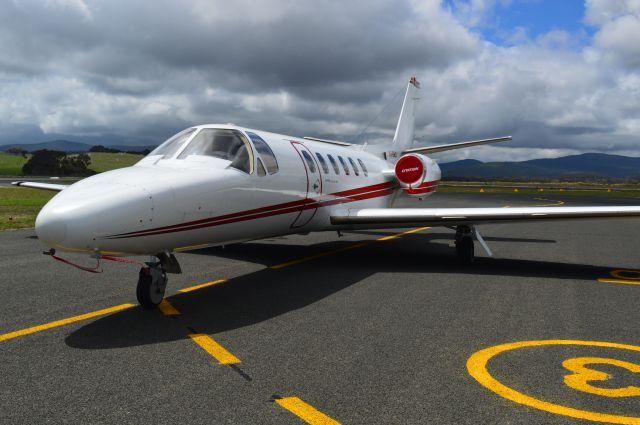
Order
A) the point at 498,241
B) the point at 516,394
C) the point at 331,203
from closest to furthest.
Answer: the point at 516,394, the point at 331,203, the point at 498,241

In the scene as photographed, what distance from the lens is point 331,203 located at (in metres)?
10.7

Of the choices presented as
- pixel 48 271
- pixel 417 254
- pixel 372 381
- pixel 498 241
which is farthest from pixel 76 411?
pixel 498 241

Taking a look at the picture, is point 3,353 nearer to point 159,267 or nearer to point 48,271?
point 159,267

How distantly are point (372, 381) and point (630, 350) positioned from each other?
2.76 meters

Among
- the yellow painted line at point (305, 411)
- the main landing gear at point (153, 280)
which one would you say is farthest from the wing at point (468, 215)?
the yellow painted line at point (305, 411)

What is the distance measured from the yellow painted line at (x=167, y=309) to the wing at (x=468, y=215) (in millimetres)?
4717

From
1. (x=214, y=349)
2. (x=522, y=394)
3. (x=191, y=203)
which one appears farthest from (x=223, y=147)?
(x=522, y=394)

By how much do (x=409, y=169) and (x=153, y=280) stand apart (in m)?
9.63

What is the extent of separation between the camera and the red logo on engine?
14.3 m

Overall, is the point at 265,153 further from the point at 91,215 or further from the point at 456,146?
the point at 456,146

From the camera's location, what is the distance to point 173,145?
23.6 ft

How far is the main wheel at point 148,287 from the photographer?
20.1 feet

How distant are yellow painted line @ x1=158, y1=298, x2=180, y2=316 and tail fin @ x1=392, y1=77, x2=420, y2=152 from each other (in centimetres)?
1305

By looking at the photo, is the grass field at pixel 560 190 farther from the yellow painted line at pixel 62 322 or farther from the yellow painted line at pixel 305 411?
the yellow painted line at pixel 305 411
